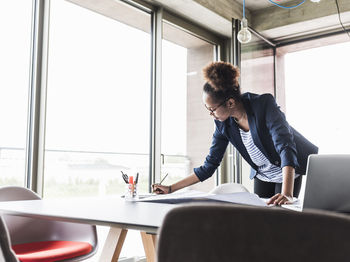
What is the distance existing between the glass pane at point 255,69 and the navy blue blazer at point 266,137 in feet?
6.15

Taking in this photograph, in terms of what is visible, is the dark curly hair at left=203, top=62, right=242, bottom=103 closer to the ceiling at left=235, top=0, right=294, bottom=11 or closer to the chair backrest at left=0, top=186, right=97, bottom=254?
the chair backrest at left=0, top=186, right=97, bottom=254

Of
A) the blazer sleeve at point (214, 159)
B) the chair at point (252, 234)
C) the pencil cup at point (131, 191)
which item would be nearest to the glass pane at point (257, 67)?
the blazer sleeve at point (214, 159)

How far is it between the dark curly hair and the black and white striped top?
23cm

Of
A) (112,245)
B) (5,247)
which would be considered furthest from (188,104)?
(5,247)

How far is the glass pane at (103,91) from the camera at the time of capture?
12.3 feet

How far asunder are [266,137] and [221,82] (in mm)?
375

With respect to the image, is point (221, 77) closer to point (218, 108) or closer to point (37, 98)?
point (218, 108)

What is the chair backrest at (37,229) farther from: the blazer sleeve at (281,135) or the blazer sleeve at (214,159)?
the blazer sleeve at (281,135)

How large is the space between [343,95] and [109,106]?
412cm

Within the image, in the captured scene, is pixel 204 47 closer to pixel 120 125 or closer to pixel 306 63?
pixel 306 63

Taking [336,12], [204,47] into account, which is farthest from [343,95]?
[204,47]

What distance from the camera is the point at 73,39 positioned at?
6418 mm

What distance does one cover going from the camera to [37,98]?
2572 mm

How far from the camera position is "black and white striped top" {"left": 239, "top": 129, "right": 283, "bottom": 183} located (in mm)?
2006
